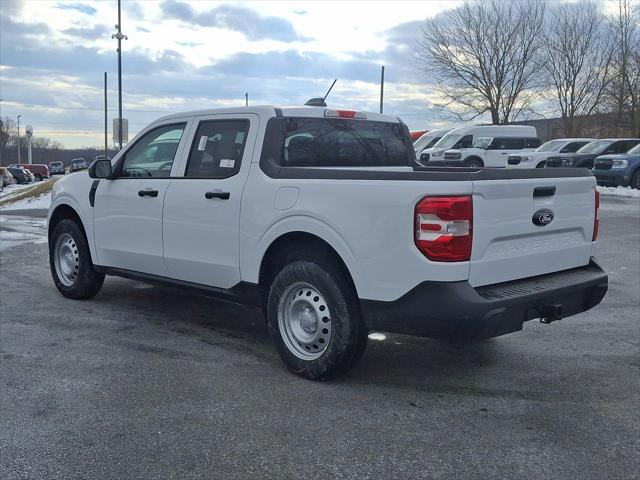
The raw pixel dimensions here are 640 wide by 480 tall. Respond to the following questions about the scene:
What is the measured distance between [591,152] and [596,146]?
0.48 meters

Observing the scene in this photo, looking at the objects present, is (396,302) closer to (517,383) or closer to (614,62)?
(517,383)

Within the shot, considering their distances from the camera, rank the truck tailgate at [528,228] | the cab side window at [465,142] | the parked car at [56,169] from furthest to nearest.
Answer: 1. the parked car at [56,169]
2. the cab side window at [465,142]
3. the truck tailgate at [528,228]

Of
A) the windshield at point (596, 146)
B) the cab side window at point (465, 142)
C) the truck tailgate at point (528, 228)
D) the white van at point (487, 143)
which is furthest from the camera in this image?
the cab side window at point (465, 142)

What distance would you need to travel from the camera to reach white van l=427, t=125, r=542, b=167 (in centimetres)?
2619

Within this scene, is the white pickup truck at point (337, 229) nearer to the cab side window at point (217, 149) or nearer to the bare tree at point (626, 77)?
the cab side window at point (217, 149)

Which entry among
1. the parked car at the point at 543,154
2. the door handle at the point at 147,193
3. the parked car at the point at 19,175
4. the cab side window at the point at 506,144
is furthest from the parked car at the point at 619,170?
the parked car at the point at 19,175

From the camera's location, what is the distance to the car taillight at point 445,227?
3758mm

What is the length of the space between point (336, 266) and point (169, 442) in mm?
1514

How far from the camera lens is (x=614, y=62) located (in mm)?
39969

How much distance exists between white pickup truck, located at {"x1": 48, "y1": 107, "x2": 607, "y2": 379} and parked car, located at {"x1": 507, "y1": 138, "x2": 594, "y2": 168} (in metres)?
18.2

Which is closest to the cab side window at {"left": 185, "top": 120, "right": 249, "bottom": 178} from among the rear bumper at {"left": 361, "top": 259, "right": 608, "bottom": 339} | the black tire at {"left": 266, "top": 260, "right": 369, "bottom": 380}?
the black tire at {"left": 266, "top": 260, "right": 369, "bottom": 380}

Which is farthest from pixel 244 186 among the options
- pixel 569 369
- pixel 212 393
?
pixel 569 369

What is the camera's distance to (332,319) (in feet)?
14.1

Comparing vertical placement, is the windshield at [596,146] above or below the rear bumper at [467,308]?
above
